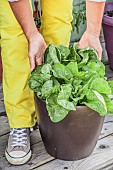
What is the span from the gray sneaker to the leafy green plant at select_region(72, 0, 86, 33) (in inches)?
43.8

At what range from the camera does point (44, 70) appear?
1445 mm

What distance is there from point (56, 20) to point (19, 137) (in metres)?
0.49

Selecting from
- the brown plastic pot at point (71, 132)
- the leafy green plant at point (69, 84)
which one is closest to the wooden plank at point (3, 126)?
the brown plastic pot at point (71, 132)

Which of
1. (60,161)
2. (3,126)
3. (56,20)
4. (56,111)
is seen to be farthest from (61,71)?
(3,126)

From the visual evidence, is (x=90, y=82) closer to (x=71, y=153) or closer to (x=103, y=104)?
(x=103, y=104)

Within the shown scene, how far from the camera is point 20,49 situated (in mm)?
1560

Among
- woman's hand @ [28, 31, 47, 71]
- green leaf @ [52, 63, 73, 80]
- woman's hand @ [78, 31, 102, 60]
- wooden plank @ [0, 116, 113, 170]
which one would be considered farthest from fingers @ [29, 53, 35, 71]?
wooden plank @ [0, 116, 113, 170]

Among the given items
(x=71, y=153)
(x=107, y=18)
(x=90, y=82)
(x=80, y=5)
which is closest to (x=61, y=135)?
(x=71, y=153)

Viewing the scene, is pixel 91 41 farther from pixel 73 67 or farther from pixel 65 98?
pixel 65 98

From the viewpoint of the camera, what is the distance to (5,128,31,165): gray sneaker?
62.9 inches

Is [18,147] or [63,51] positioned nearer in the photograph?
[63,51]

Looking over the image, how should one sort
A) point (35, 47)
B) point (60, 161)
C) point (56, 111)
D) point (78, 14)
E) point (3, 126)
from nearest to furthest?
point (56, 111) → point (35, 47) → point (60, 161) → point (3, 126) → point (78, 14)

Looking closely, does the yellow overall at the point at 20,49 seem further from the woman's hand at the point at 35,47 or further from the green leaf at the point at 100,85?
the green leaf at the point at 100,85

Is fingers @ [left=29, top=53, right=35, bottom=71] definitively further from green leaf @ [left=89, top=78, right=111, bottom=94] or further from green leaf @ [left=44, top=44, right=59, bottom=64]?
green leaf @ [left=89, top=78, right=111, bottom=94]
